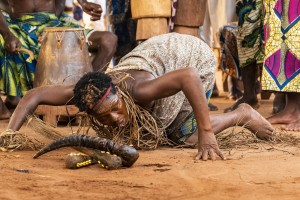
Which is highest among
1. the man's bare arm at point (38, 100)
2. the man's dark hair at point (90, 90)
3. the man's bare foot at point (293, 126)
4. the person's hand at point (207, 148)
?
the man's dark hair at point (90, 90)

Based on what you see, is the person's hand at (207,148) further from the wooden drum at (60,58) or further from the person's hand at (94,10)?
the person's hand at (94,10)

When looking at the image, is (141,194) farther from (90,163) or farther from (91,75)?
(91,75)

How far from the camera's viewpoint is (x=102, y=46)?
254 inches

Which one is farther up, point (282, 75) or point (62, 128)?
point (282, 75)

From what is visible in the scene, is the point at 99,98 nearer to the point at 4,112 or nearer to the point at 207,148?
the point at 207,148

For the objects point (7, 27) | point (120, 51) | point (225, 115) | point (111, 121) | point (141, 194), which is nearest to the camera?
point (141, 194)

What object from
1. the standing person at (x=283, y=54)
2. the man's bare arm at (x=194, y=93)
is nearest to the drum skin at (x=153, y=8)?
the standing person at (x=283, y=54)

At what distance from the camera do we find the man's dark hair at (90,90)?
395cm

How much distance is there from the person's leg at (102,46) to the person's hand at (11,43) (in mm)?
720

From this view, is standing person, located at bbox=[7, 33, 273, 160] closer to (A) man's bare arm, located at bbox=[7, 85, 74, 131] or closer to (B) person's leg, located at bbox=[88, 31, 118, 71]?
(A) man's bare arm, located at bbox=[7, 85, 74, 131]

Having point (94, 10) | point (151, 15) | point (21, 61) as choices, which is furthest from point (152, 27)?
point (21, 61)

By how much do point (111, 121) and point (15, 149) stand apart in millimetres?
701

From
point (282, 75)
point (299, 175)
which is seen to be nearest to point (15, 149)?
point (299, 175)

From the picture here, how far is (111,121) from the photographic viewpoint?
13.5 ft
